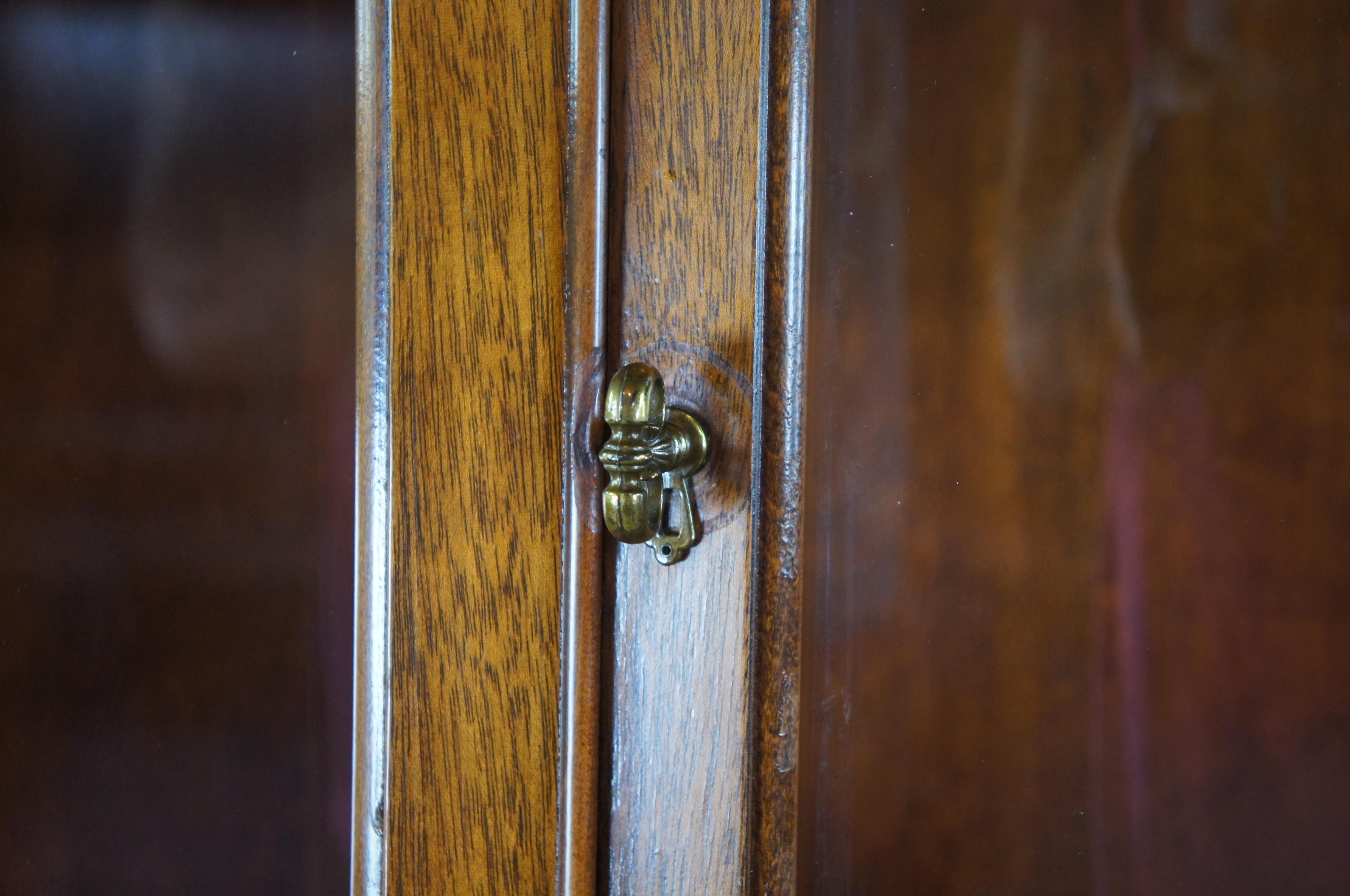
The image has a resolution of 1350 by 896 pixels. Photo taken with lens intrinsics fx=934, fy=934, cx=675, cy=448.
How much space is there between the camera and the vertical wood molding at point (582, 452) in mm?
329

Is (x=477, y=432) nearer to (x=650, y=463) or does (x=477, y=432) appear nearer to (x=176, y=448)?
(x=650, y=463)

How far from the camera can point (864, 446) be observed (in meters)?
0.33

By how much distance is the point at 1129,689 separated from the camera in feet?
1.09

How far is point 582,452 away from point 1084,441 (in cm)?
18

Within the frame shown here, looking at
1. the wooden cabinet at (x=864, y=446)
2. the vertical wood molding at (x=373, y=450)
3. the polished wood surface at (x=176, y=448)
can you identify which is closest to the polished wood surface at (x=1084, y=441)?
the wooden cabinet at (x=864, y=446)

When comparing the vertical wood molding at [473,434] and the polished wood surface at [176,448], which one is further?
the polished wood surface at [176,448]

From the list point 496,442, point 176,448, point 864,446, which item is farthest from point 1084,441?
point 176,448

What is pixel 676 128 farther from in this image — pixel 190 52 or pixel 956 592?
pixel 190 52

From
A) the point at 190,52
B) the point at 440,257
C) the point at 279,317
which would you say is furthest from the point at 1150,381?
the point at 190,52

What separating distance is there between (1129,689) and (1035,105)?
0.21 metres

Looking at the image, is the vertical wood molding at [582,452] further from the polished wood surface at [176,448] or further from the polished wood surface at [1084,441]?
the polished wood surface at [176,448]

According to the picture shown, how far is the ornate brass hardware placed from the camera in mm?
298

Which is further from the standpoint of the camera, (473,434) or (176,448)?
(176,448)

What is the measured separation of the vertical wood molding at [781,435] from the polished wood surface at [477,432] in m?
0.07
